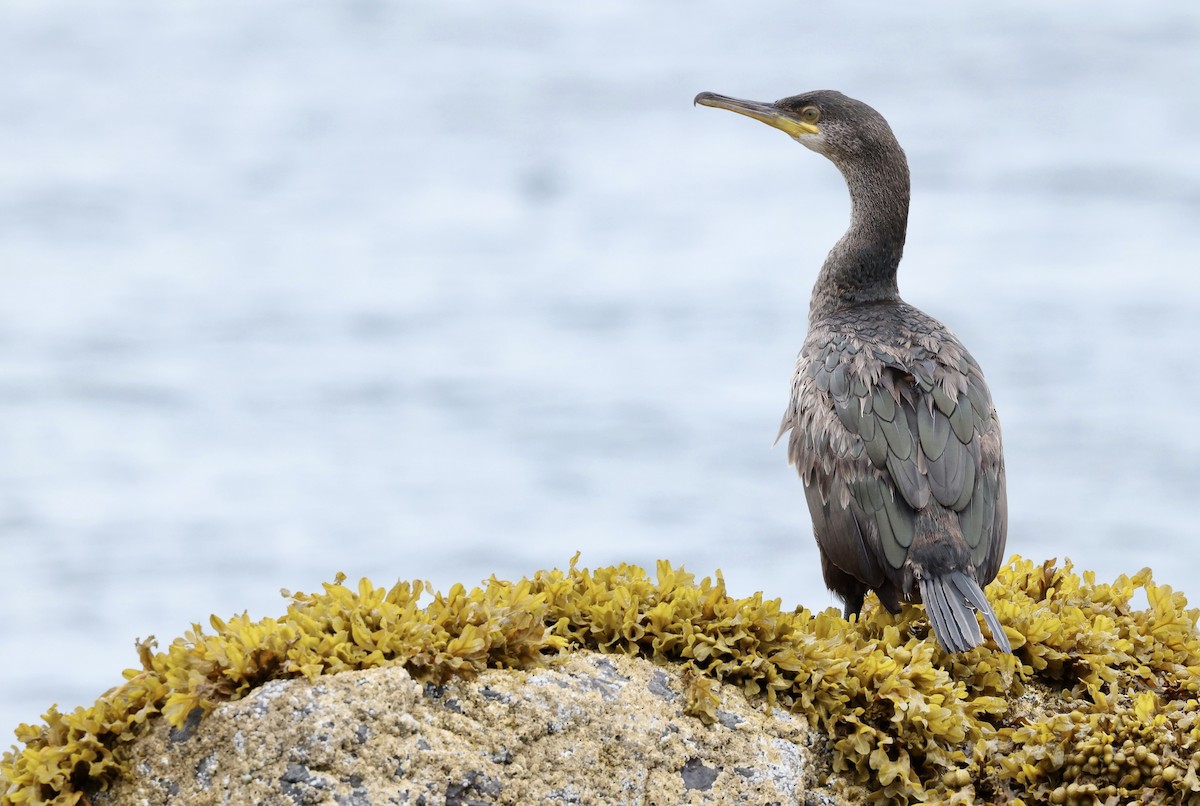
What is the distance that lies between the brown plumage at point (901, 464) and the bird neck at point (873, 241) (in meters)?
0.24

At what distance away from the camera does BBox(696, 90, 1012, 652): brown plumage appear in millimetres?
5043

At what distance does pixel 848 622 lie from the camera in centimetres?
510

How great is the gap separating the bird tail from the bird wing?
156mm

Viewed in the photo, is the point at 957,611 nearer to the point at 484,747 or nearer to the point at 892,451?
the point at 892,451

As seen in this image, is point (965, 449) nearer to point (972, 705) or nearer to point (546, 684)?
point (972, 705)

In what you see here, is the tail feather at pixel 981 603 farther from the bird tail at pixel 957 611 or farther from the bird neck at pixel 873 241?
the bird neck at pixel 873 241

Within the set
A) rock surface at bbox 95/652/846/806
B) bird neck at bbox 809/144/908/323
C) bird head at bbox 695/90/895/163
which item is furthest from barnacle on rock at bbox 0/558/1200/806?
bird head at bbox 695/90/895/163

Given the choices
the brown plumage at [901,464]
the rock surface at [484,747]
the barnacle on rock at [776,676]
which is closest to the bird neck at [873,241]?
the brown plumage at [901,464]

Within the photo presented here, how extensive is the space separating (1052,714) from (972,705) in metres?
0.42

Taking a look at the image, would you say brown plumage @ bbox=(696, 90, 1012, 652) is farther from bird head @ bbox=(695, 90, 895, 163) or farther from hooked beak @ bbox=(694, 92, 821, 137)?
hooked beak @ bbox=(694, 92, 821, 137)

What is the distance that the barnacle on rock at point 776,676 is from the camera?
3.84 m

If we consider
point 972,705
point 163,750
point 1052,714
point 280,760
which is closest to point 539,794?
point 280,760

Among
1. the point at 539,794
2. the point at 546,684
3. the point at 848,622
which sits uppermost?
the point at 848,622

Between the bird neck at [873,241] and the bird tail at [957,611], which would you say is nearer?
the bird tail at [957,611]
